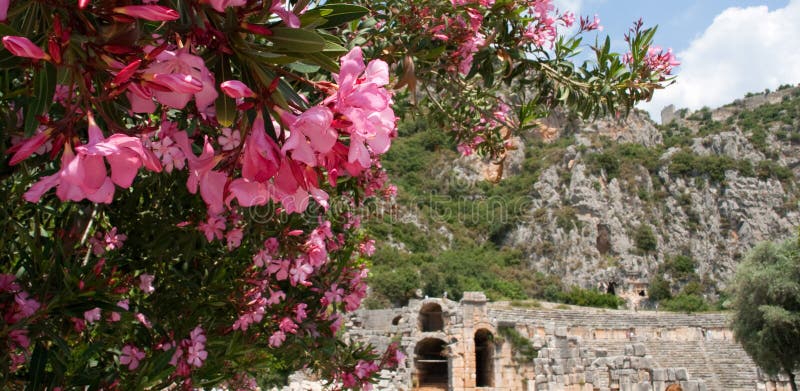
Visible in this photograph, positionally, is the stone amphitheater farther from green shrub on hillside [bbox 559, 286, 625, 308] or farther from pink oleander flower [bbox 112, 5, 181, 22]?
pink oleander flower [bbox 112, 5, 181, 22]

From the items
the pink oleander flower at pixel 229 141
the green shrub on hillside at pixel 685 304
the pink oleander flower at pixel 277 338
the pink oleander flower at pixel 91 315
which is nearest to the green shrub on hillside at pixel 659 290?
the green shrub on hillside at pixel 685 304

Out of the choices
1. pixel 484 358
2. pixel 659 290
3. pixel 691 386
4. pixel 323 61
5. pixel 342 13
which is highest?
pixel 342 13

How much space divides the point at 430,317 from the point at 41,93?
20.5 meters

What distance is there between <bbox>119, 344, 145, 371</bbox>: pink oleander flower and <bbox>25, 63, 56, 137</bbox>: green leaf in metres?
1.89

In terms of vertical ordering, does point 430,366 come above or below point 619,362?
below

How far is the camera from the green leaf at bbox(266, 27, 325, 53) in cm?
97

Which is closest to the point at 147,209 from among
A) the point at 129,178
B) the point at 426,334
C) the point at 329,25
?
the point at 329,25

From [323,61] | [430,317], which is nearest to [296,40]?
[323,61]

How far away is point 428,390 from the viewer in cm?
1898

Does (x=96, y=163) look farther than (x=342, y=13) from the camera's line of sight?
No

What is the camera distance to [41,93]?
92 centimetres

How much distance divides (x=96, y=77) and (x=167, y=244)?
1.96m

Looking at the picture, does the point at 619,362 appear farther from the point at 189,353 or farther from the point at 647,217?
the point at 647,217

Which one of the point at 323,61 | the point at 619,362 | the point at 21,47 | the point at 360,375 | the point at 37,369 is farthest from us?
the point at 619,362
